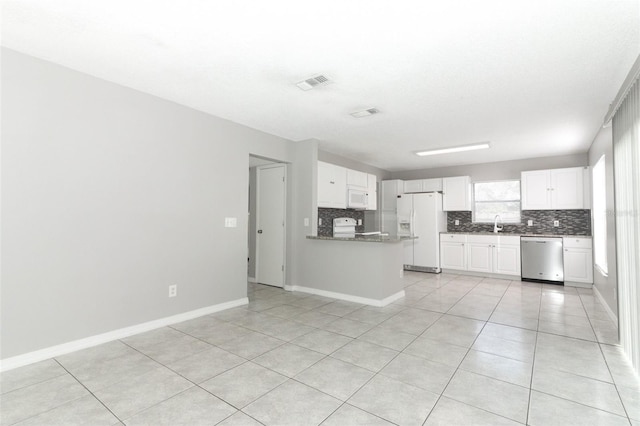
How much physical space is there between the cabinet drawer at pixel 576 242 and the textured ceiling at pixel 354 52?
2427 mm

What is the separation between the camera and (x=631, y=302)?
2.45 meters

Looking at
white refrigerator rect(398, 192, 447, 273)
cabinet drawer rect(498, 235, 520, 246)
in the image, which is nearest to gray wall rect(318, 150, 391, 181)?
white refrigerator rect(398, 192, 447, 273)

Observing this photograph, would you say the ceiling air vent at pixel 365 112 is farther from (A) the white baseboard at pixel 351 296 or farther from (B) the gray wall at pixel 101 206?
(A) the white baseboard at pixel 351 296

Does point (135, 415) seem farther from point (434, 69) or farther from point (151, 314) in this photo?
point (434, 69)

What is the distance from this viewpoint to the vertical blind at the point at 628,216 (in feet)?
7.52

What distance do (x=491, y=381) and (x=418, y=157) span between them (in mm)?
4711

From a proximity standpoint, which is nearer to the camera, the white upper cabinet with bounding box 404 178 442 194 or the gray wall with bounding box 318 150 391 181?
the gray wall with bounding box 318 150 391 181

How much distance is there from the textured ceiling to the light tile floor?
96.1 inches

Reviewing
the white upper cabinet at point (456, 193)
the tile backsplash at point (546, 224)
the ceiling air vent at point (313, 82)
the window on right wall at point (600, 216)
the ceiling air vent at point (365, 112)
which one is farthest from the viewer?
the white upper cabinet at point (456, 193)

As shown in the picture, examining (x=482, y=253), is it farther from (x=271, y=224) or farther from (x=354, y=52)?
Result: (x=354, y=52)

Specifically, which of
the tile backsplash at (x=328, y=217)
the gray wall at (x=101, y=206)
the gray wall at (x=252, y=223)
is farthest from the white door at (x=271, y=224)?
the gray wall at (x=101, y=206)

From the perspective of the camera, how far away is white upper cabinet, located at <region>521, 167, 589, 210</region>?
5.52 m

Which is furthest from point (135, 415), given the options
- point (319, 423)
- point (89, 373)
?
point (319, 423)

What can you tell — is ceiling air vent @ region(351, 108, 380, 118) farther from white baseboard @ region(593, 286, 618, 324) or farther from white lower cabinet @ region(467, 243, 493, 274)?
white lower cabinet @ region(467, 243, 493, 274)
